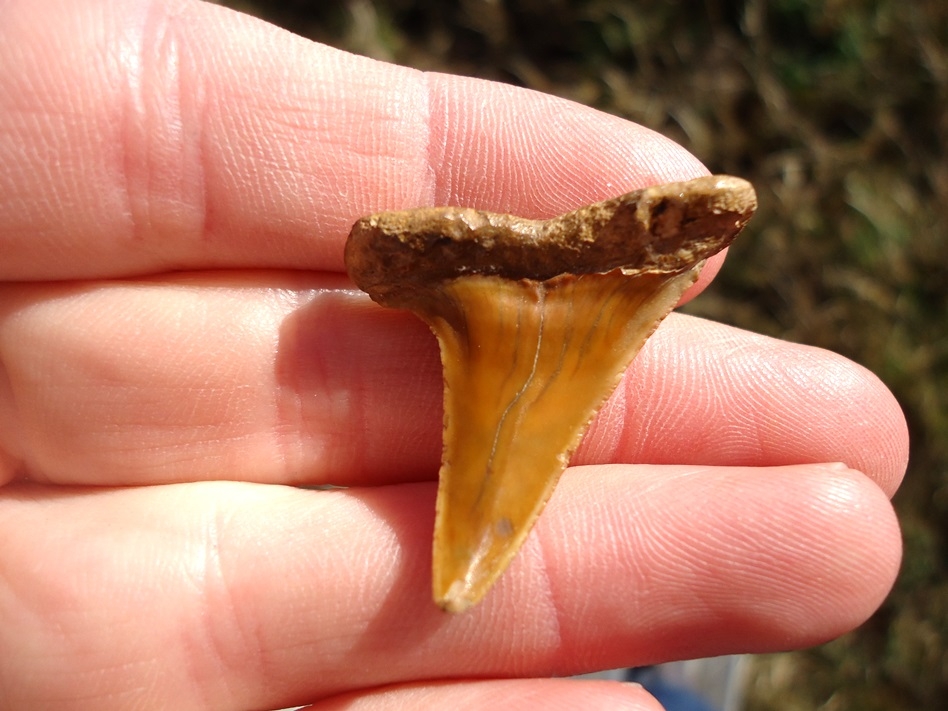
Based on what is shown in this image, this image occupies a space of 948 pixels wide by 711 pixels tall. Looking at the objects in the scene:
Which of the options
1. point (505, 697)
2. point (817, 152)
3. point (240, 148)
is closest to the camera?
point (505, 697)

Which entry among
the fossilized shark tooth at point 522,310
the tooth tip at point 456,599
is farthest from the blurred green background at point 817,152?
the tooth tip at point 456,599

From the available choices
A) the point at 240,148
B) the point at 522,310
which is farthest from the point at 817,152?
the point at 240,148

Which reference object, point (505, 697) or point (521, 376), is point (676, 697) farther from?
point (521, 376)

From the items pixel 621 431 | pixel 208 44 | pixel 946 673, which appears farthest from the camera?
pixel 946 673

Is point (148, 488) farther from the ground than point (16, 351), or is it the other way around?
point (16, 351)

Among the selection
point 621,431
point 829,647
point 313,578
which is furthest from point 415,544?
point 829,647

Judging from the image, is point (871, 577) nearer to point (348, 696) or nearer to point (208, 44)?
point (348, 696)

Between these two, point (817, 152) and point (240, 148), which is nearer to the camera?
point (240, 148)
